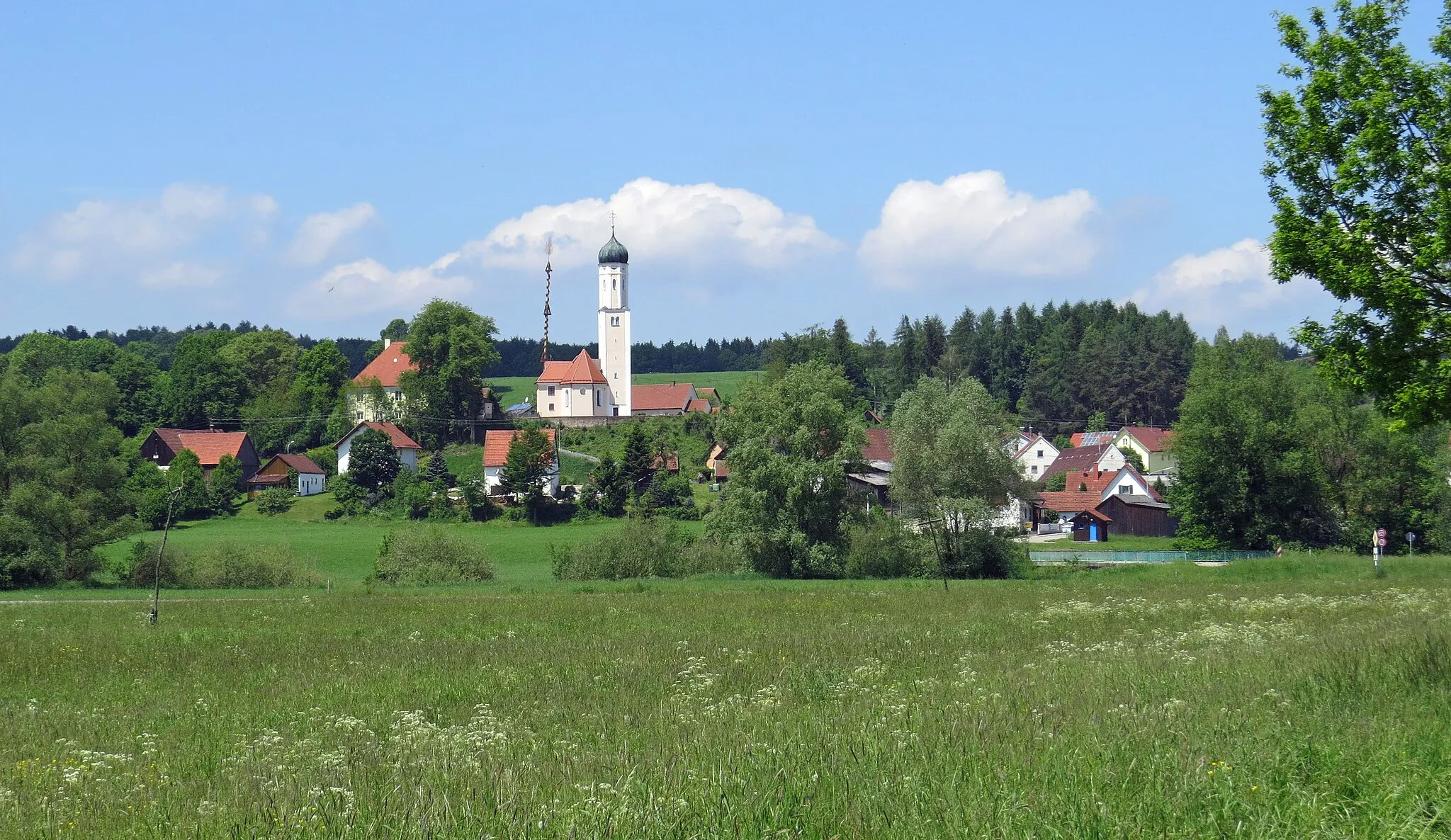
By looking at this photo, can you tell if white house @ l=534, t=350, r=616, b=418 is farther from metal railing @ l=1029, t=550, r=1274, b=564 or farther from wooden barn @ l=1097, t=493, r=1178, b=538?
metal railing @ l=1029, t=550, r=1274, b=564

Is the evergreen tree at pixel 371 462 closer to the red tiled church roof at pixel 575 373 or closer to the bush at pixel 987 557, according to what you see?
the red tiled church roof at pixel 575 373

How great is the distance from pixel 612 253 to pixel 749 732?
14882 centimetres

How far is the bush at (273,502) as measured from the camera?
98.8 meters

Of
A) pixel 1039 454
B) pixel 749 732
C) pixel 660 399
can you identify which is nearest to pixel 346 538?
pixel 1039 454

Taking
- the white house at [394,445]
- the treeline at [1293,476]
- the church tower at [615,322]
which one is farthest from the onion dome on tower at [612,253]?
the treeline at [1293,476]

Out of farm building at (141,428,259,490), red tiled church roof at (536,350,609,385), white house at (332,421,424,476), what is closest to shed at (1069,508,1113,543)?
white house at (332,421,424,476)

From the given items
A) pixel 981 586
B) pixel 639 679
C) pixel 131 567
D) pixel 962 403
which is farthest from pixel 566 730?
pixel 131 567

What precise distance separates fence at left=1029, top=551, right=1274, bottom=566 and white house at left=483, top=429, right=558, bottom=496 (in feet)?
150

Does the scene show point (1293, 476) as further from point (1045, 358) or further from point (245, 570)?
point (1045, 358)

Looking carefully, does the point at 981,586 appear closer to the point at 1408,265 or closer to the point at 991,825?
the point at 1408,265

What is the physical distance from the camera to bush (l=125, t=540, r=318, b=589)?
53.5m

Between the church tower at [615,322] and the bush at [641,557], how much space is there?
306 feet

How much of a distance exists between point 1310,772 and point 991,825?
2.78 meters

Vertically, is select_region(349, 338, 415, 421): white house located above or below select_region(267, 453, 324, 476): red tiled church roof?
above
